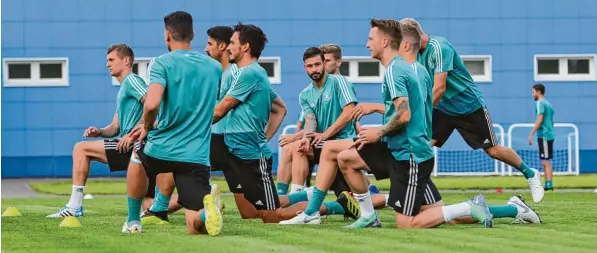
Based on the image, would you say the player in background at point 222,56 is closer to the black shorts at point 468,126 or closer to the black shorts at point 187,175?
the black shorts at point 187,175

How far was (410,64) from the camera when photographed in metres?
11.4

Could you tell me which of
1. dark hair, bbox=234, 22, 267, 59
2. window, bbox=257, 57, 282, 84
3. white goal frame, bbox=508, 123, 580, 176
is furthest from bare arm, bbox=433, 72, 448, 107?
window, bbox=257, 57, 282, 84

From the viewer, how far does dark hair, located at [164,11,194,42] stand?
10.8 m

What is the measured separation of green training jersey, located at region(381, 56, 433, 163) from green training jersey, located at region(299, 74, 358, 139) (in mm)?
2389

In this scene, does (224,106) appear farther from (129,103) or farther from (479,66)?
(479,66)

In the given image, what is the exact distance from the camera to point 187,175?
1077 cm

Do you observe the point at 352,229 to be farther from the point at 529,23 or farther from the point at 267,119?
the point at 529,23

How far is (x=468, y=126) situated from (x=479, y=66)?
20047 mm

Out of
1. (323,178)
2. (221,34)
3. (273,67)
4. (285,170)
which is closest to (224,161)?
(323,178)

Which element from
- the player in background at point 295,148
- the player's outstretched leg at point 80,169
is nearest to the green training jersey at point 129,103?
the player's outstretched leg at point 80,169

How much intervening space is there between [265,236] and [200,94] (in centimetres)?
125

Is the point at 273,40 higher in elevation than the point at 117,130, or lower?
higher

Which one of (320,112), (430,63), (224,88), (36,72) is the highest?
(36,72)

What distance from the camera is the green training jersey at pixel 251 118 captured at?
12.3 meters
